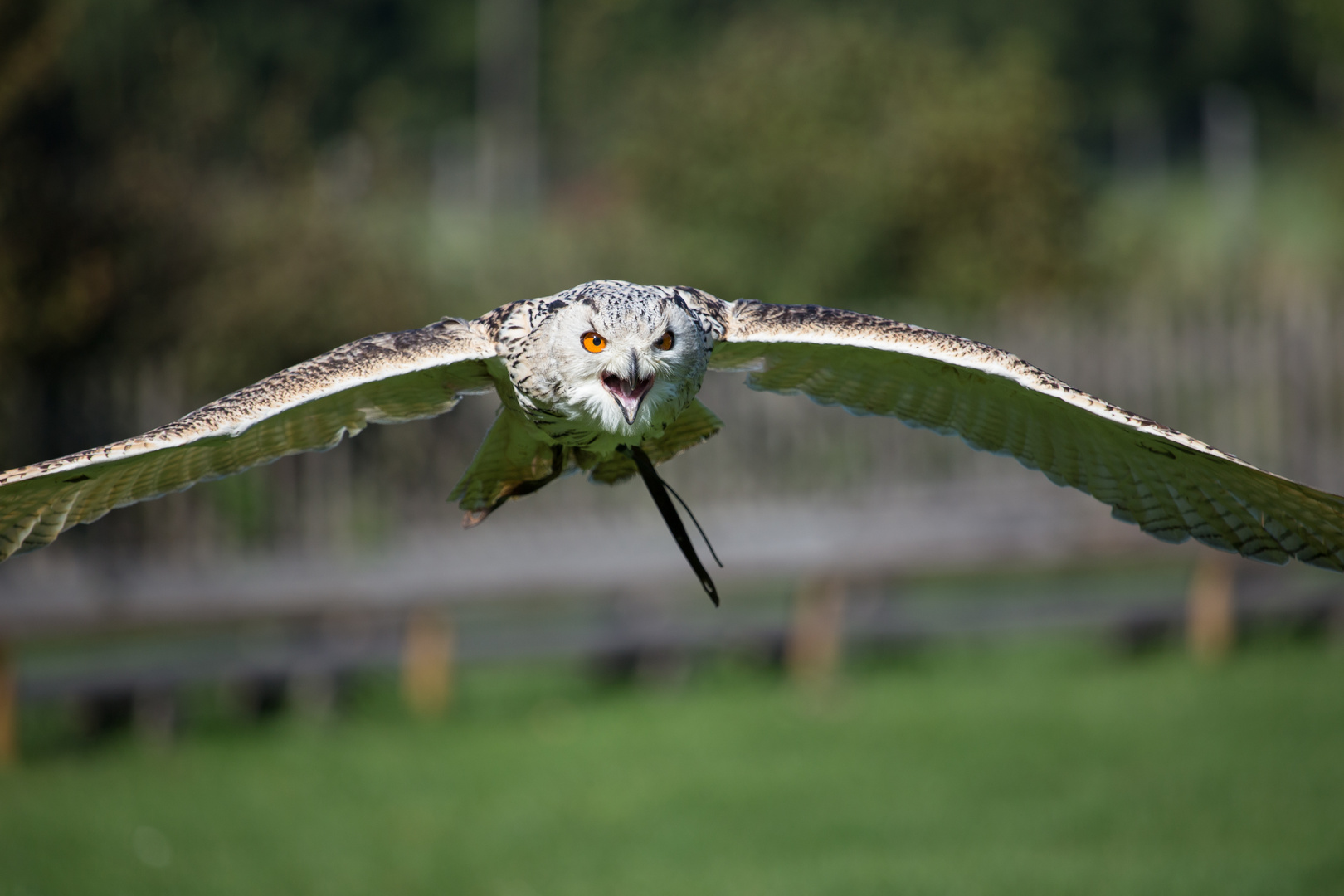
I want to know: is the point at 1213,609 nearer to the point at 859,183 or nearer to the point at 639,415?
the point at 639,415

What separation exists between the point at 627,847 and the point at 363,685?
3512 mm

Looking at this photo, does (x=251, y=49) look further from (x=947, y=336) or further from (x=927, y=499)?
(x=947, y=336)

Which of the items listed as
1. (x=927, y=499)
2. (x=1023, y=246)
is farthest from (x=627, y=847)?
(x=1023, y=246)

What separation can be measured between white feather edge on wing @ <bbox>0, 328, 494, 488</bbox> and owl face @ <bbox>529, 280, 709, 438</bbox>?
1.02 feet

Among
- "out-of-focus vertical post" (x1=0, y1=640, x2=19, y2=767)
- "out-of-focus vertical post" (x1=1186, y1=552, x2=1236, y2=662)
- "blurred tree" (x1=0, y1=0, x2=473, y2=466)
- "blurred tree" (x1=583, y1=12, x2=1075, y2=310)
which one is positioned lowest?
"out-of-focus vertical post" (x1=0, y1=640, x2=19, y2=767)

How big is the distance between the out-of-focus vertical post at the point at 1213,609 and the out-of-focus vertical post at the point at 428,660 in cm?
546

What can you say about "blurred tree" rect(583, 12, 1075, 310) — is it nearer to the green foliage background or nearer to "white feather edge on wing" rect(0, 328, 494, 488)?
the green foliage background

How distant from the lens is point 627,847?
22.8 feet

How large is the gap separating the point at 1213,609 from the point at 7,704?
8.12 meters

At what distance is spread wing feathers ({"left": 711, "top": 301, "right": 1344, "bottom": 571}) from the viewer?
13.2 ft

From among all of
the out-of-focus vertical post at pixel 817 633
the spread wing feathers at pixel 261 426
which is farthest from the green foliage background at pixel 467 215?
the spread wing feathers at pixel 261 426

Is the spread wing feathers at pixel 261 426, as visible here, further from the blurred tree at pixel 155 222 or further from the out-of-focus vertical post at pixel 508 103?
the out-of-focus vertical post at pixel 508 103

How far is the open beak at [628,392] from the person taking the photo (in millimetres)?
4008

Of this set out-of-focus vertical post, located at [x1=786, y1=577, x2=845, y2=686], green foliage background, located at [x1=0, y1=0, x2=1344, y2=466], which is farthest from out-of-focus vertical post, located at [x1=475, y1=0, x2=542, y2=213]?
out-of-focus vertical post, located at [x1=786, y1=577, x2=845, y2=686]
